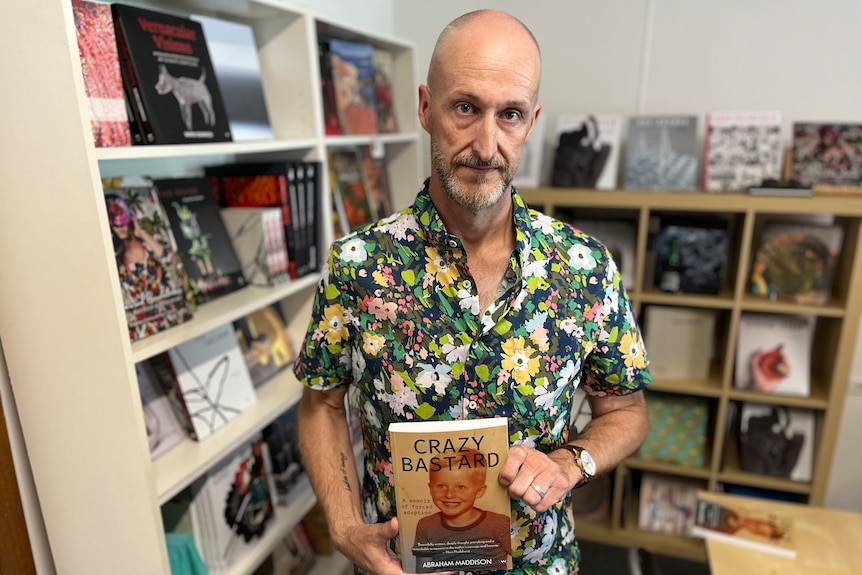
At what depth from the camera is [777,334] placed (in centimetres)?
214

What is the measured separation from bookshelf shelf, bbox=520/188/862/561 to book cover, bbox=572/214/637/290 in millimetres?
39

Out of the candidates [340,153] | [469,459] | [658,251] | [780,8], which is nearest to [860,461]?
[658,251]

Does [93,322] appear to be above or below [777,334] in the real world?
above

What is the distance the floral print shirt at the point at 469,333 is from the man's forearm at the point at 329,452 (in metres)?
0.07

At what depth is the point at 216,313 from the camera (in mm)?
1405

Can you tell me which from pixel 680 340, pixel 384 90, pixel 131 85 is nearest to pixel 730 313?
pixel 680 340

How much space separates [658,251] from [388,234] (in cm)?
145

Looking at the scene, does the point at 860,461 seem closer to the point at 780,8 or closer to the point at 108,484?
the point at 780,8

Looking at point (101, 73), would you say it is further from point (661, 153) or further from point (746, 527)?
point (746, 527)

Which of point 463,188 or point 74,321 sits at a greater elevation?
point 463,188

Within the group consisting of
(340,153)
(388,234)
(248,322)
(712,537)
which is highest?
(340,153)

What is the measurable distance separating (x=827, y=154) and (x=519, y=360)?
1567 mm

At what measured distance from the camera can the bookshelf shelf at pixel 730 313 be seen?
1961 millimetres

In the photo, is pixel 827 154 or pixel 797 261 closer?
pixel 827 154
